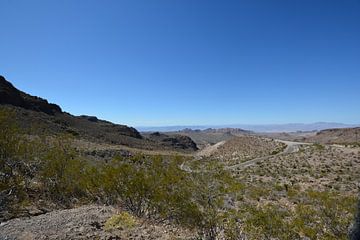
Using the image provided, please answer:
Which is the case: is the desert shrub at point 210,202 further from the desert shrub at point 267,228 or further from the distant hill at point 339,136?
the distant hill at point 339,136

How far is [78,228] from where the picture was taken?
10.6 m

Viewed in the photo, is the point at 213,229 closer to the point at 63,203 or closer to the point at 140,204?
the point at 140,204

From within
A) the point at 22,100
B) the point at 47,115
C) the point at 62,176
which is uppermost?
the point at 22,100

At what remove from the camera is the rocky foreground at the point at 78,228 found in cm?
1012

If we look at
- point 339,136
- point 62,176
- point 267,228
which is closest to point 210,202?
point 267,228

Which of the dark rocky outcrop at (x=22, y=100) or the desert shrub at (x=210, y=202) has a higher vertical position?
the dark rocky outcrop at (x=22, y=100)

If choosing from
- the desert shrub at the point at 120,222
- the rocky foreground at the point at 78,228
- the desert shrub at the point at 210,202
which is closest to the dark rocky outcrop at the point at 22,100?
the rocky foreground at the point at 78,228

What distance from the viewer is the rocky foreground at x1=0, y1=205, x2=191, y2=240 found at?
1012cm

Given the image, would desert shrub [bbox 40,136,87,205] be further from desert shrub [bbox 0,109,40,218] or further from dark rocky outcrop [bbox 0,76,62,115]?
dark rocky outcrop [bbox 0,76,62,115]

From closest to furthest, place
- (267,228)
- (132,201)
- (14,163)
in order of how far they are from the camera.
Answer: (267,228) → (132,201) → (14,163)

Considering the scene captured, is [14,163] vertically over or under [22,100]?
under

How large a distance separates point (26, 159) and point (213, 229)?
9889 millimetres

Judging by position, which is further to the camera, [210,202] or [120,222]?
[210,202]

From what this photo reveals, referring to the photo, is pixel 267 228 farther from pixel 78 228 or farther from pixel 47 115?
pixel 47 115
